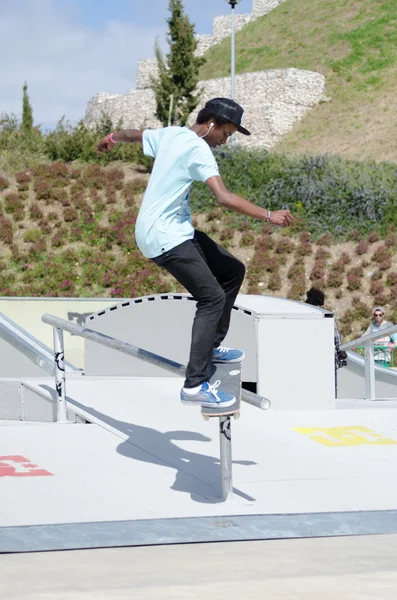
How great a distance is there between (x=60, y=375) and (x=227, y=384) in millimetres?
1822

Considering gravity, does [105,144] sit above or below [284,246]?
above

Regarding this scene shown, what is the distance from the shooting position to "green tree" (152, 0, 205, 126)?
39.4m

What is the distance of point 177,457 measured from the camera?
5176mm

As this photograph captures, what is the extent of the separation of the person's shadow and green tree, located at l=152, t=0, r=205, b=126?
34.6 metres

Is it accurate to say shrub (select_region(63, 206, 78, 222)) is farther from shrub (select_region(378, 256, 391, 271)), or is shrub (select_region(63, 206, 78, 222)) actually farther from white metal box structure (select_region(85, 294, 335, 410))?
white metal box structure (select_region(85, 294, 335, 410))

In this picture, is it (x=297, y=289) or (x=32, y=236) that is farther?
(x=32, y=236)

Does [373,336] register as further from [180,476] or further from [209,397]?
[209,397]

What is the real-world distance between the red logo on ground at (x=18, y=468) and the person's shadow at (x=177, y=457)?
620mm

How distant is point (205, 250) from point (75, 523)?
171cm

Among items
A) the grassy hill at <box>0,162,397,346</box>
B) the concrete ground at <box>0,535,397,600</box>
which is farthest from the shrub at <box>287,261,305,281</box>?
the concrete ground at <box>0,535,397,600</box>

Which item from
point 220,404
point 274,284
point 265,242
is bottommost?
point 274,284

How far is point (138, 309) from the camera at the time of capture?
356 inches

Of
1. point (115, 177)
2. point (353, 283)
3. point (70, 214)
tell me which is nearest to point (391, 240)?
point (353, 283)

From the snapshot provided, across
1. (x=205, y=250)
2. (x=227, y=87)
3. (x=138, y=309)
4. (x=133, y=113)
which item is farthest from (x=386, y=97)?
(x=205, y=250)
